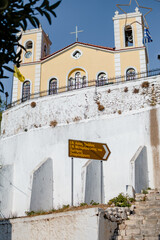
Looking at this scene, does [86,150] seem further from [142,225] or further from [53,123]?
[53,123]

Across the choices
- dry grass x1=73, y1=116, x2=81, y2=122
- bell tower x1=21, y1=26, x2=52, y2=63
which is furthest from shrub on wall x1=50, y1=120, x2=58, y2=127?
bell tower x1=21, y1=26, x2=52, y2=63

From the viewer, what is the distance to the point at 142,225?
11.2 meters

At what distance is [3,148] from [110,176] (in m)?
8.84

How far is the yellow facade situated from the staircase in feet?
39.7

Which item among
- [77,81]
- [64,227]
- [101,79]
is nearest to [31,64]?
[77,81]

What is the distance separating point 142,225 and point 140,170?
5.51m

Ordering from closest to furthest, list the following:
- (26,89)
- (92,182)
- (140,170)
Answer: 1. (140,170)
2. (92,182)
3. (26,89)

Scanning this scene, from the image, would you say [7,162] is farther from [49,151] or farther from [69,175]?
[69,175]

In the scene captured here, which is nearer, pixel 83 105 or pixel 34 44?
pixel 83 105

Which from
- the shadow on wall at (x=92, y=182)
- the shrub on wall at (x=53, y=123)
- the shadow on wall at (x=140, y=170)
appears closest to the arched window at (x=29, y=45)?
the shrub on wall at (x=53, y=123)

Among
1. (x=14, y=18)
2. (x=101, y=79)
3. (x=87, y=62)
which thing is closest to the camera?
(x=14, y=18)

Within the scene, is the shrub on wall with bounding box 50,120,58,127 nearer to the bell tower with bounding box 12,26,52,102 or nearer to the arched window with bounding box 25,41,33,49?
the bell tower with bounding box 12,26,52,102

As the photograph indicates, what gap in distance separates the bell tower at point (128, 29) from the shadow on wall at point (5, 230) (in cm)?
1618

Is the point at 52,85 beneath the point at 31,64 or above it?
beneath
